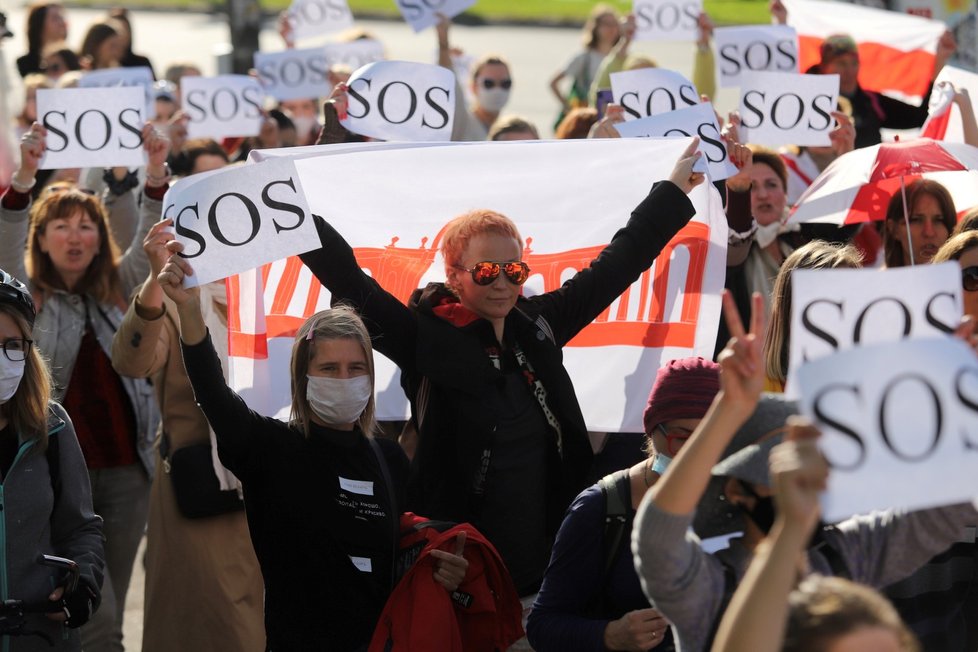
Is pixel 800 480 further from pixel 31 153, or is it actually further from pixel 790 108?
pixel 790 108

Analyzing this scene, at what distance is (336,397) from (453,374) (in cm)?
40

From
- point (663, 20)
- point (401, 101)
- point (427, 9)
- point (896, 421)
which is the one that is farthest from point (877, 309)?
point (663, 20)

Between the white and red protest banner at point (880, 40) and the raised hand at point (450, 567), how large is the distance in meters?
6.12

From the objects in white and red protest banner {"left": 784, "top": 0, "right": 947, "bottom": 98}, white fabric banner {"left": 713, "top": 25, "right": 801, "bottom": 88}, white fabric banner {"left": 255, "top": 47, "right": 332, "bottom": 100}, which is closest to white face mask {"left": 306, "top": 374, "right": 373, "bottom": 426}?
white fabric banner {"left": 713, "top": 25, "right": 801, "bottom": 88}

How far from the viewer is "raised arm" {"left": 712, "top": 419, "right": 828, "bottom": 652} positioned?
244 centimetres

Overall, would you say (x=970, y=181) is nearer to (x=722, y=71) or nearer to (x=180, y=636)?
(x=722, y=71)

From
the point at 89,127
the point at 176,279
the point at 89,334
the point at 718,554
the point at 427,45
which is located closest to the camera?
the point at 718,554

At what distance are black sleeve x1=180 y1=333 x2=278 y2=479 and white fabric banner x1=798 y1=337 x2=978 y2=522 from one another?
1.88 metres

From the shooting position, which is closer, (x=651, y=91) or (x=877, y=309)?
(x=877, y=309)

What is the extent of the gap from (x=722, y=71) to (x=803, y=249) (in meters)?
3.72

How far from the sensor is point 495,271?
441cm

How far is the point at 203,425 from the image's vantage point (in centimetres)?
528

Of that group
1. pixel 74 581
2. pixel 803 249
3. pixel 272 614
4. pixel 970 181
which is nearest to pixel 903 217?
pixel 970 181

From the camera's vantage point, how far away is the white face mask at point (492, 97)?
934 centimetres
